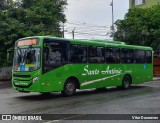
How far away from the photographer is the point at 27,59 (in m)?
16.2

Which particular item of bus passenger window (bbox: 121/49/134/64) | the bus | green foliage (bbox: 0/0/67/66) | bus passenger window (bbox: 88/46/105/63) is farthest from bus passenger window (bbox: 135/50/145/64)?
green foliage (bbox: 0/0/67/66)

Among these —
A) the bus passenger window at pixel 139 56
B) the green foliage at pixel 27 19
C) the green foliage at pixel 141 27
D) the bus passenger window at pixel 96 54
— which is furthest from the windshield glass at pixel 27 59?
the green foliage at pixel 141 27

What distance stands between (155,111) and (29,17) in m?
25.2

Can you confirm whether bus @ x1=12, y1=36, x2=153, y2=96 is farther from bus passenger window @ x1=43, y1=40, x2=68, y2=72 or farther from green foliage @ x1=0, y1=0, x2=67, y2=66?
green foliage @ x1=0, y1=0, x2=67, y2=66

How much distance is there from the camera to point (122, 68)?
21.6 m

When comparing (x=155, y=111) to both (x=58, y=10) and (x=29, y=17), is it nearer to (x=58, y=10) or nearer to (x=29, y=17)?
(x=29, y=17)

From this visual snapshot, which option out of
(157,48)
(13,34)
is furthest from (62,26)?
(157,48)

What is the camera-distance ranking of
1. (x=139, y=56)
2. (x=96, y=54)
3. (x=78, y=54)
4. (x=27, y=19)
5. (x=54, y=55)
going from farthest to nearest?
(x=27, y=19), (x=139, y=56), (x=96, y=54), (x=78, y=54), (x=54, y=55)

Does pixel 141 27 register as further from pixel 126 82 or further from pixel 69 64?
pixel 69 64

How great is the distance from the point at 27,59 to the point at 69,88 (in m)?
2.74

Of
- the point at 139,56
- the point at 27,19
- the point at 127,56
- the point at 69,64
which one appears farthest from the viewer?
the point at 27,19

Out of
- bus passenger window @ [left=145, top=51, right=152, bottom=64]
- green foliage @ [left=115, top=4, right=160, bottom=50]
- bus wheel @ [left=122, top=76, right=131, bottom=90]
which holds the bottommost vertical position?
bus wheel @ [left=122, top=76, right=131, bottom=90]

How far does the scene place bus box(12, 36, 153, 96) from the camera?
52.3 ft

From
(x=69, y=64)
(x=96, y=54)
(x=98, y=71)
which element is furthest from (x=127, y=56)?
(x=69, y=64)
